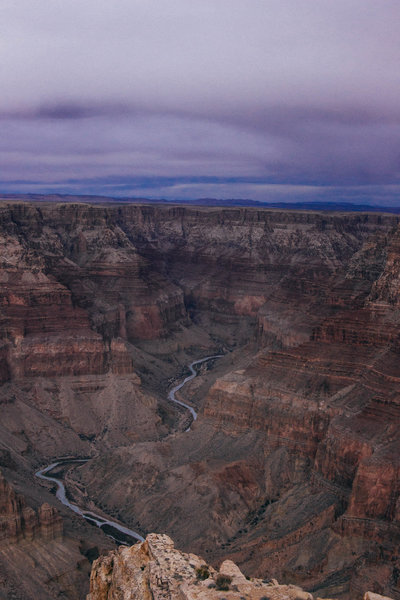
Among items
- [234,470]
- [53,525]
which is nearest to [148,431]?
[234,470]

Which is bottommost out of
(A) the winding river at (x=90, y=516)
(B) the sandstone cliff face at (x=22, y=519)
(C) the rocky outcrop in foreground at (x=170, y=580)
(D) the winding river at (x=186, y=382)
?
(A) the winding river at (x=90, y=516)

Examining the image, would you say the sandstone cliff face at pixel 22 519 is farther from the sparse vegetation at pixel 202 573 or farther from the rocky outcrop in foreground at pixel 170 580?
the sparse vegetation at pixel 202 573

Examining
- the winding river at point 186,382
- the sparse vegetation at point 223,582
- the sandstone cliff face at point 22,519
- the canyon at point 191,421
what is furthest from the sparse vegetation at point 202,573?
the winding river at point 186,382

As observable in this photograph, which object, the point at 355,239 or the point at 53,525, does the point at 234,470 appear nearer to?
the point at 53,525

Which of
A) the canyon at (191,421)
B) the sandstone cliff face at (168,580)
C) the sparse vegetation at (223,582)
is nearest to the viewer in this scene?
the sandstone cliff face at (168,580)

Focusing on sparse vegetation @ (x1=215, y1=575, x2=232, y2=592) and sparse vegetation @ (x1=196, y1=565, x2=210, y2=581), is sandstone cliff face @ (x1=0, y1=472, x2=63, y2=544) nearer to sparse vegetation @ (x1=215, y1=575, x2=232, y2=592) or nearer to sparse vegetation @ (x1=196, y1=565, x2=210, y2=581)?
sparse vegetation @ (x1=196, y1=565, x2=210, y2=581)

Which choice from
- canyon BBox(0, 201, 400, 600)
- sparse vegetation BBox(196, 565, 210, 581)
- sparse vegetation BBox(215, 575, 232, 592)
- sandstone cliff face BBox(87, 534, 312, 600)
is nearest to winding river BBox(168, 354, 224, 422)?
canyon BBox(0, 201, 400, 600)

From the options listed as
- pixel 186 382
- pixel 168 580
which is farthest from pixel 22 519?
pixel 186 382
